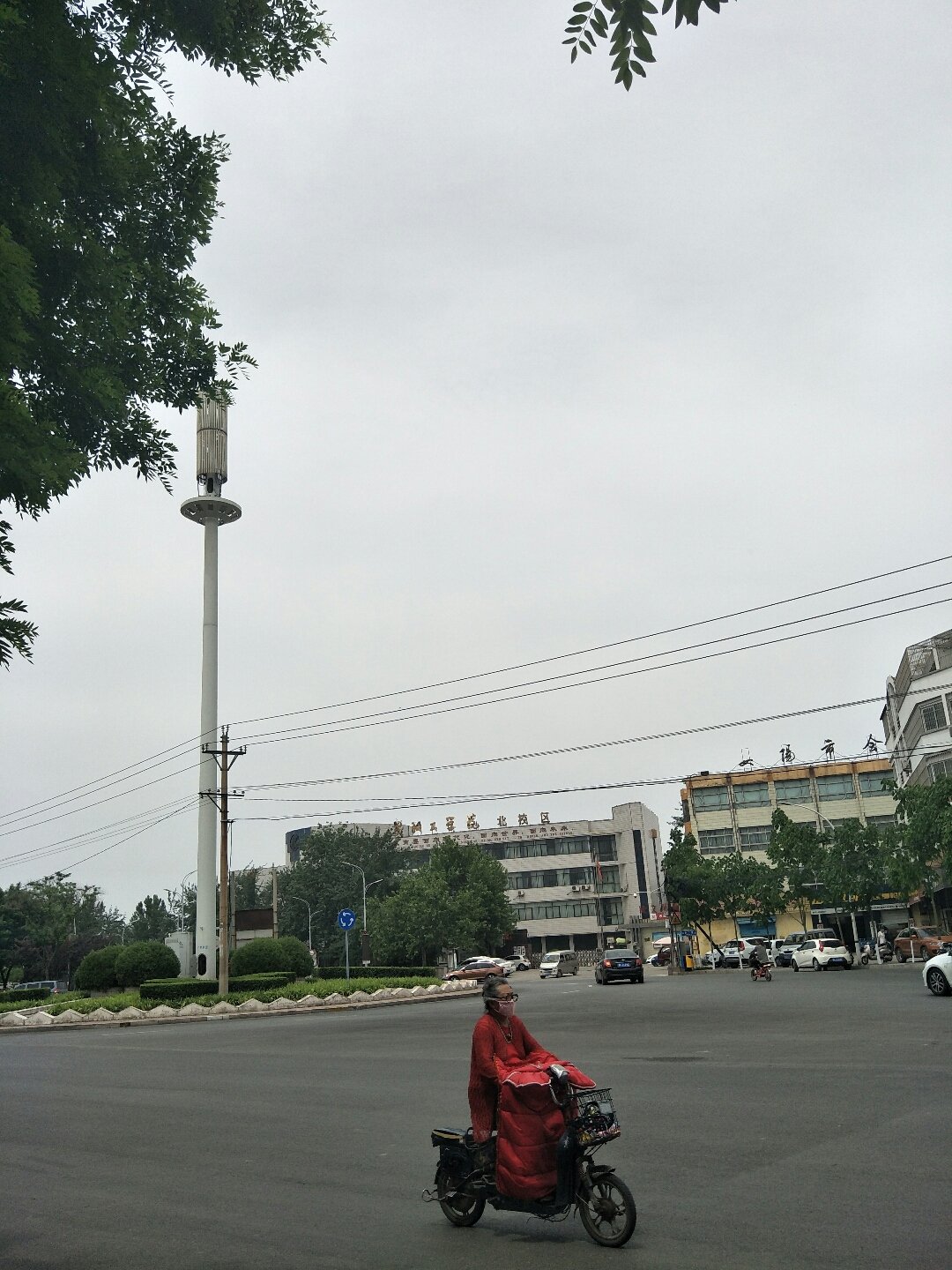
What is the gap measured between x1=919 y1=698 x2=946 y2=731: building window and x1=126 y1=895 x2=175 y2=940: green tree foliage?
9056cm

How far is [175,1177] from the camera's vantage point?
8695 millimetres

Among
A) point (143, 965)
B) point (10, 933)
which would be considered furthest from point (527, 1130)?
point (10, 933)

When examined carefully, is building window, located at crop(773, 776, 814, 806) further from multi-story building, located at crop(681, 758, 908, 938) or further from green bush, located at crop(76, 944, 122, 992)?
green bush, located at crop(76, 944, 122, 992)

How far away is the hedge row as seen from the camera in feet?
129

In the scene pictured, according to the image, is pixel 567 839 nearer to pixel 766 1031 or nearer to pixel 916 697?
pixel 916 697

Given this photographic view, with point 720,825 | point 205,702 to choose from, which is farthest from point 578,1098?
point 720,825

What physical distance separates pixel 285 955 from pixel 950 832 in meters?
27.0

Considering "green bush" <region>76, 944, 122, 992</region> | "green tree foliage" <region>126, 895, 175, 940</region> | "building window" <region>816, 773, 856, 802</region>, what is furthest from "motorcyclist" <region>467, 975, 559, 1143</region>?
"green tree foliage" <region>126, 895, 175, 940</region>

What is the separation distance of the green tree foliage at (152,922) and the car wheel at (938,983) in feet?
347

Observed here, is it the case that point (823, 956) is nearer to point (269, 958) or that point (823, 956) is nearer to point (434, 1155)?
point (269, 958)

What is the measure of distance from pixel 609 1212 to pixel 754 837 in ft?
292

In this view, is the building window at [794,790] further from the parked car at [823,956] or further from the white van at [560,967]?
the parked car at [823,956]

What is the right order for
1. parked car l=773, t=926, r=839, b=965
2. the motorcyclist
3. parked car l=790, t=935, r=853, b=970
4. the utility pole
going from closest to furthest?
the motorcyclist, the utility pole, parked car l=790, t=935, r=853, b=970, parked car l=773, t=926, r=839, b=965

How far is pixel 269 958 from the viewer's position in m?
44.6
